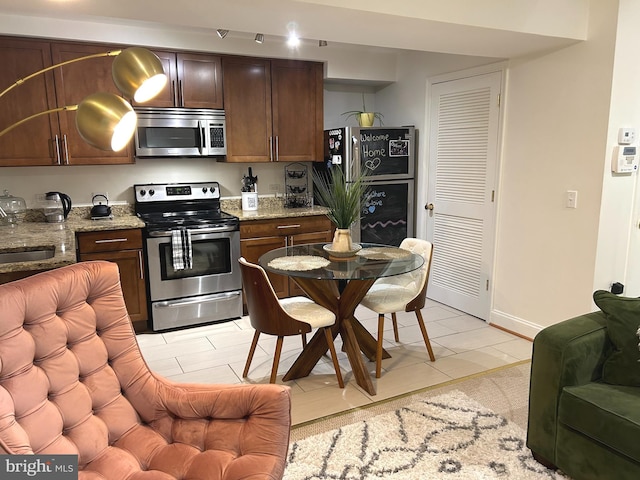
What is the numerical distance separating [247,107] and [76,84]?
139cm

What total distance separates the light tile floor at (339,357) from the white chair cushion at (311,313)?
→ 0.44 metres

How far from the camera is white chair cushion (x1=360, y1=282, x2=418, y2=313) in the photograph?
10.2 feet

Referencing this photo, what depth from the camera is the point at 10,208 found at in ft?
12.5

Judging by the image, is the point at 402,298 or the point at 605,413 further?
the point at 402,298

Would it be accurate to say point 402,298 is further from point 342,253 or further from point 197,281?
point 197,281

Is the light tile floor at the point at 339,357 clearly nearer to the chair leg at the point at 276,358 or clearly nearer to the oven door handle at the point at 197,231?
the chair leg at the point at 276,358

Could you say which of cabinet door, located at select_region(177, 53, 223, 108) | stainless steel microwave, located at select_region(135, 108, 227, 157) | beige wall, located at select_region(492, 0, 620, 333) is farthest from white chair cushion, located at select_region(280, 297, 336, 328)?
cabinet door, located at select_region(177, 53, 223, 108)

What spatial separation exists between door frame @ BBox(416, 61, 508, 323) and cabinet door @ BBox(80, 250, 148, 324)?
8.65 ft

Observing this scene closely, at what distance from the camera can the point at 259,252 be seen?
171 inches

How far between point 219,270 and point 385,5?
2537 millimetres

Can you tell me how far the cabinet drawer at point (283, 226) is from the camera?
4258mm

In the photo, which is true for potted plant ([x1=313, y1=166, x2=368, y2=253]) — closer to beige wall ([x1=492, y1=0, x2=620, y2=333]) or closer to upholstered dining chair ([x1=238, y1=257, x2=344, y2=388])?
upholstered dining chair ([x1=238, y1=257, x2=344, y2=388])

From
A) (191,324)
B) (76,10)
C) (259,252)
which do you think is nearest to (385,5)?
(76,10)

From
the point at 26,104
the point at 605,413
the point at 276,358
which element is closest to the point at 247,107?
the point at 26,104
